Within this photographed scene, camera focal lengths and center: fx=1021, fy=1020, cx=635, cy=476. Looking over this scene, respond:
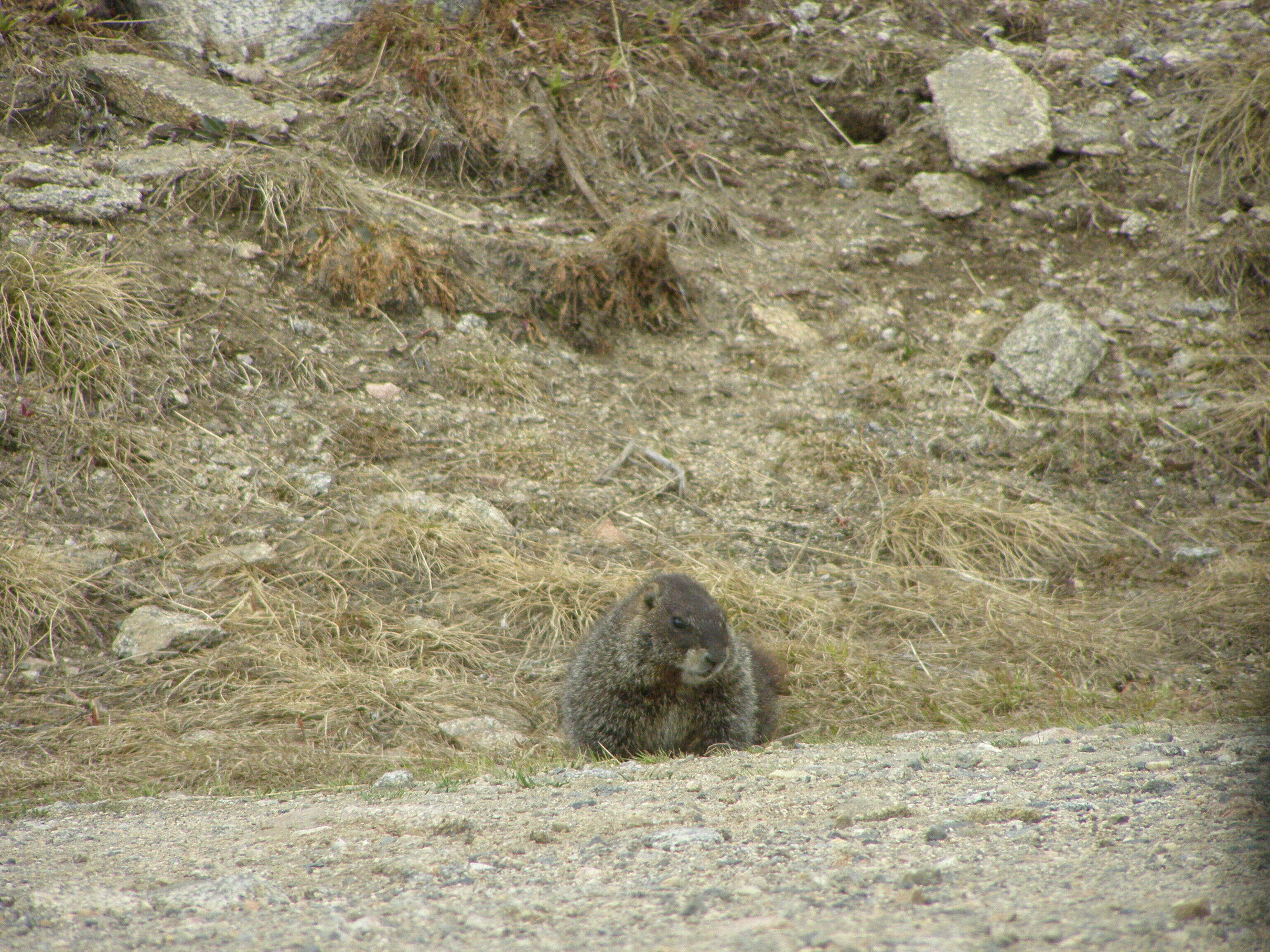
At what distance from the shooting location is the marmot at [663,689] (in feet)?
14.1

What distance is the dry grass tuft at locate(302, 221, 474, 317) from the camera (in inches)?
272

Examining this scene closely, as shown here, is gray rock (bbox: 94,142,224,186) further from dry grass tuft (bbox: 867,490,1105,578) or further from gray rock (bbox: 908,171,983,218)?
gray rock (bbox: 908,171,983,218)

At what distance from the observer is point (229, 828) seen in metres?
3.05

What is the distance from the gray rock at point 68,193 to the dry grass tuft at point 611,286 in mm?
2853

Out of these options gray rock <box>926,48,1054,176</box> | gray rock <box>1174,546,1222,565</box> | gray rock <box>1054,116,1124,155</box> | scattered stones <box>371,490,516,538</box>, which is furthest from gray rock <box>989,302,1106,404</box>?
scattered stones <box>371,490,516,538</box>

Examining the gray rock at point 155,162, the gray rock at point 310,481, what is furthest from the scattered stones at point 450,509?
the gray rock at point 155,162

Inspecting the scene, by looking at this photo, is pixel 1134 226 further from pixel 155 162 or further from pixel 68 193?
pixel 68 193

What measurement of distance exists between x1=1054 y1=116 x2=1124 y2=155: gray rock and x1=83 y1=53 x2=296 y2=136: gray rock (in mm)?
6215

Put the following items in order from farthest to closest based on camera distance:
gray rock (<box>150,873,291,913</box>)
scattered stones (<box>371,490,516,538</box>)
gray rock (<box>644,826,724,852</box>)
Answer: scattered stones (<box>371,490,516,538</box>) → gray rock (<box>644,826,724,852</box>) → gray rock (<box>150,873,291,913</box>)

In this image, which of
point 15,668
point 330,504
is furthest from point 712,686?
point 15,668

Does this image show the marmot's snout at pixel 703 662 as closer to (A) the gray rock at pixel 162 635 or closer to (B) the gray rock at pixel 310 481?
(A) the gray rock at pixel 162 635

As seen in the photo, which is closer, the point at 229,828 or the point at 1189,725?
the point at 229,828

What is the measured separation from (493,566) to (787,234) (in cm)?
433

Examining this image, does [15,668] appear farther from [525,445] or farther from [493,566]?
[525,445]
